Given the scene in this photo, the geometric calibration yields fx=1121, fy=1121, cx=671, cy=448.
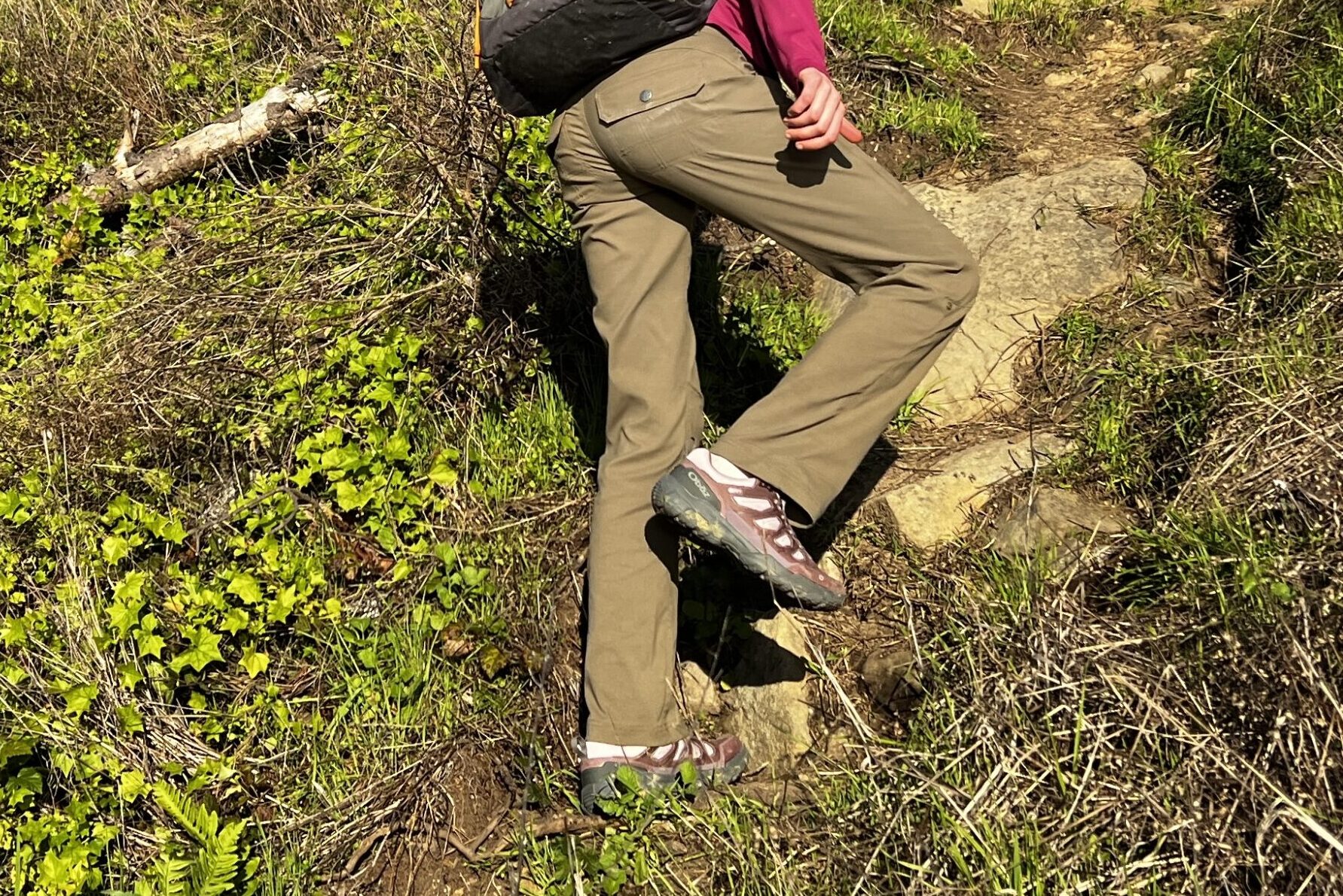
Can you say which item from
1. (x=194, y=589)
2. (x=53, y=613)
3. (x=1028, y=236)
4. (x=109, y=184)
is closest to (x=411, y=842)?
(x=194, y=589)

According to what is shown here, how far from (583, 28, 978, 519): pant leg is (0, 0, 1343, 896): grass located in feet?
1.88

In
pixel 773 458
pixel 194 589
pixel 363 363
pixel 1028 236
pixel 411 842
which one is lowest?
pixel 411 842

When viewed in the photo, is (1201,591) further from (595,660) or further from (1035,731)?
(595,660)

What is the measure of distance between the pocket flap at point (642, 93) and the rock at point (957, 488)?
139 cm

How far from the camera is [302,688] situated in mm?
3170

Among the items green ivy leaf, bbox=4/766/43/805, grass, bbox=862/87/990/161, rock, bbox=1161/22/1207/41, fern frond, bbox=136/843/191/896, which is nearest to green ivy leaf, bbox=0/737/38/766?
green ivy leaf, bbox=4/766/43/805

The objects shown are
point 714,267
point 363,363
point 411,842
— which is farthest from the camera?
point 714,267

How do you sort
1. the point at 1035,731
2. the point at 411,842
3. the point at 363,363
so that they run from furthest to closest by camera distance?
the point at 363,363, the point at 411,842, the point at 1035,731

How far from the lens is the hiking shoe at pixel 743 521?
94.9 inches

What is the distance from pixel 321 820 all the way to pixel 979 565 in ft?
5.96

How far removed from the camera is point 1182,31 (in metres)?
4.83

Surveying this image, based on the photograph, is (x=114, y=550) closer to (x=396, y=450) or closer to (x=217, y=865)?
(x=396, y=450)

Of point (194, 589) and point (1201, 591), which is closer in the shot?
point (1201, 591)

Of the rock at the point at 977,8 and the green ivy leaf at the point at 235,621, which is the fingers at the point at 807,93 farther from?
the rock at the point at 977,8
